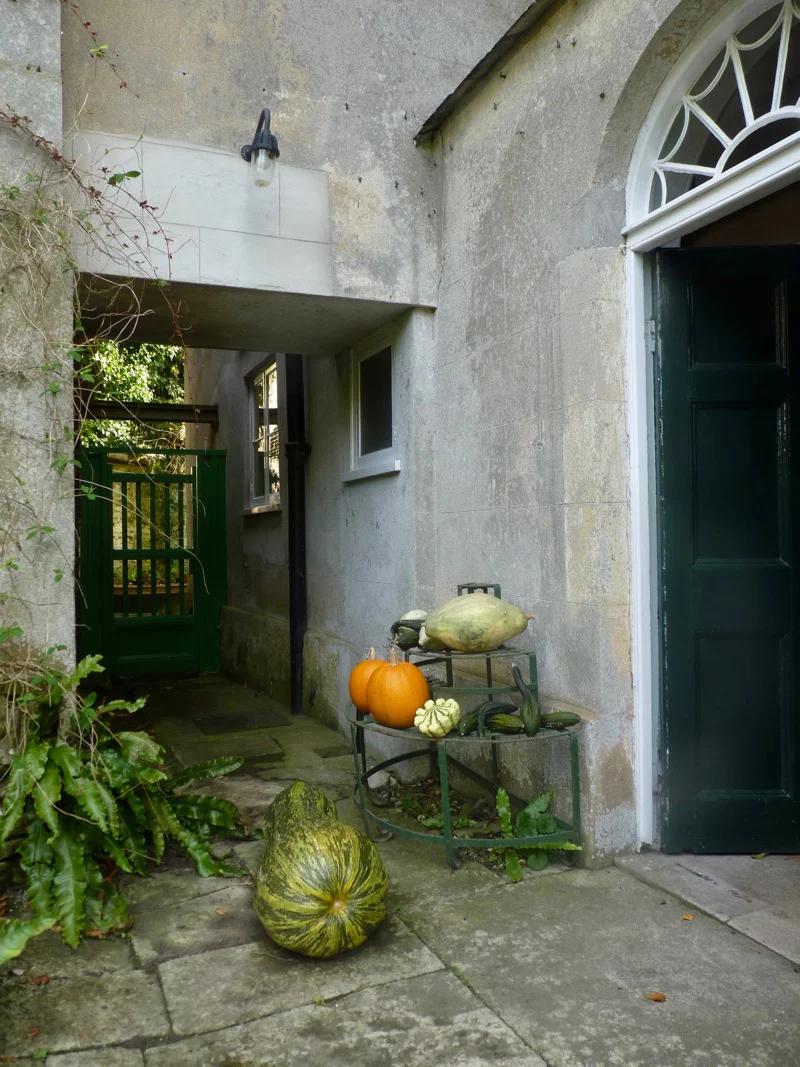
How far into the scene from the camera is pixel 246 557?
9.28 metres

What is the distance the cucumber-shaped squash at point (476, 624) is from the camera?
379 cm

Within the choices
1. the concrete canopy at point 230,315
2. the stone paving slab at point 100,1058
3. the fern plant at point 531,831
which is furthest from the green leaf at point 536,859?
the concrete canopy at point 230,315

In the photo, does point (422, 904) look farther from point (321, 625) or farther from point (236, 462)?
point (236, 462)

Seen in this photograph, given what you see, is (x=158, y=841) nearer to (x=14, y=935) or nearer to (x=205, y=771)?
(x=205, y=771)

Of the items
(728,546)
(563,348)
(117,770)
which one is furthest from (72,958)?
(563,348)

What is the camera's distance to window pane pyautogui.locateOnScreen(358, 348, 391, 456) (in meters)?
5.99

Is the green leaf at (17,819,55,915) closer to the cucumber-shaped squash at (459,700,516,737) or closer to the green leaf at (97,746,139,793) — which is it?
the green leaf at (97,746,139,793)

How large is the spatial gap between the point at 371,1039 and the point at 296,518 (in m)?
5.26

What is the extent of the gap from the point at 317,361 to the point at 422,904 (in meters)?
4.90

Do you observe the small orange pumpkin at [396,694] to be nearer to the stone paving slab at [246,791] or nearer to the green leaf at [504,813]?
the green leaf at [504,813]

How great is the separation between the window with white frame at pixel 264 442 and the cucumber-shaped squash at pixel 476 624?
4.57 metres

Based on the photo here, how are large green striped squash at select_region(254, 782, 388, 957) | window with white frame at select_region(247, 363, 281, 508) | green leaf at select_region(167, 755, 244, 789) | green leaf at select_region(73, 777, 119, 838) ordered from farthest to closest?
window with white frame at select_region(247, 363, 281, 508)
green leaf at select_region(167, 755, 244, 789)
green leaf at select_region(73, 777, 119, 838)
large green striped squash at select_region(254, 782, 388, 957)

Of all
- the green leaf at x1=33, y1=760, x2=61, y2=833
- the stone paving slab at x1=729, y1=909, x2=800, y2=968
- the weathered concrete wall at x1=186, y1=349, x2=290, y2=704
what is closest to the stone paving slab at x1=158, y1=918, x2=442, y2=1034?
the green leaf at x1=33, y1=760, x2=61, y2=833

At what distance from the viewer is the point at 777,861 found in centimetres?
369
